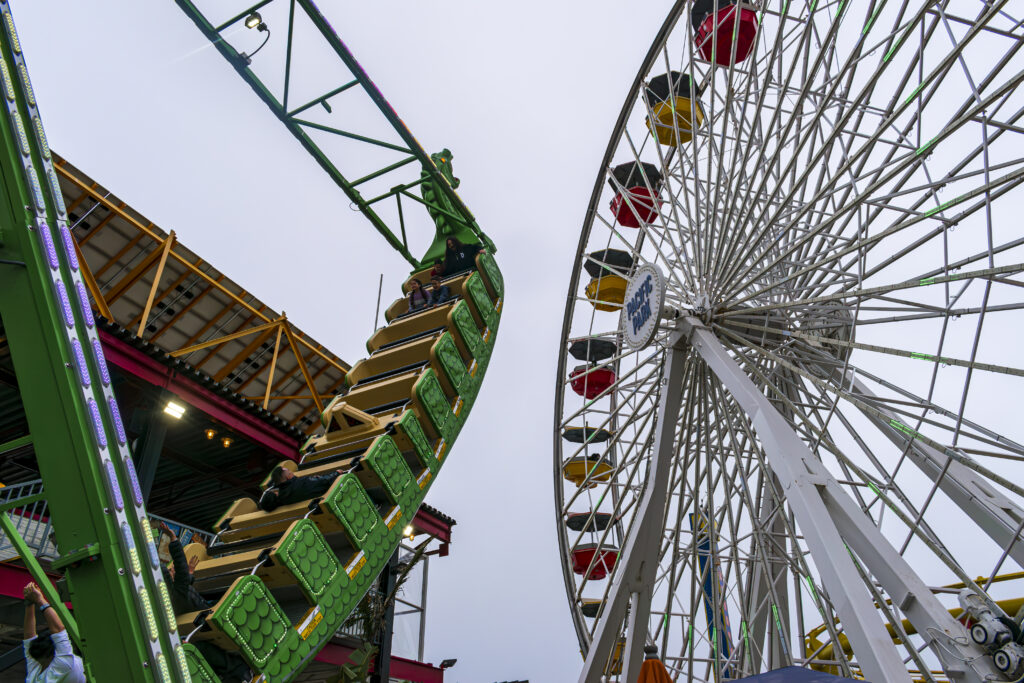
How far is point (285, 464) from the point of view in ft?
31.2

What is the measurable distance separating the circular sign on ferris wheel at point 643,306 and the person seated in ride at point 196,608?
6431 millimetres

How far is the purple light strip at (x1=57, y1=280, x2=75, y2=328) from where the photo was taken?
119 inches

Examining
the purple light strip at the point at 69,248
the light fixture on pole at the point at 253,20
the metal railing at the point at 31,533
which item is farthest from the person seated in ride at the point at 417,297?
the purple light strip at the point at 69,248

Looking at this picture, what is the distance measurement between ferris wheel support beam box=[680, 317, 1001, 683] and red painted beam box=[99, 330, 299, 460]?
8.49 metres

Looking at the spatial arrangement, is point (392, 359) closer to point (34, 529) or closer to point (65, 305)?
point (34, 529)

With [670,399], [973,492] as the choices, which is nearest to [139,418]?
[670,399]

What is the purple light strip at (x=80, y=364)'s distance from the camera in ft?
9.83

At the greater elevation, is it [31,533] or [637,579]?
[31,533]

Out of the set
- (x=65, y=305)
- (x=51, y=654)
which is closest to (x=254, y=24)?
(x=65, y=305)

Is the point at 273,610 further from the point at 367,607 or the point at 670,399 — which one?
the point at 367,607

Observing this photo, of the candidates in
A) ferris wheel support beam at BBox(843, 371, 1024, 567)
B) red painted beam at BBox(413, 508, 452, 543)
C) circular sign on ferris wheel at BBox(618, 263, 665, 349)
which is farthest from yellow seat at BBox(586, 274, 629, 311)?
ferris wheel support beam at BBox(843, 371, 1024, 567)

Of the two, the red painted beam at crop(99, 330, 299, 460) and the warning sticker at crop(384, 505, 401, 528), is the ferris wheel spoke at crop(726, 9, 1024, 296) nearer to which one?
the warning sticker at crop(384, 505, 401, 528)

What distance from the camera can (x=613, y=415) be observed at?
1458cm

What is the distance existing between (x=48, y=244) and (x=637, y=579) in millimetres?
8369
